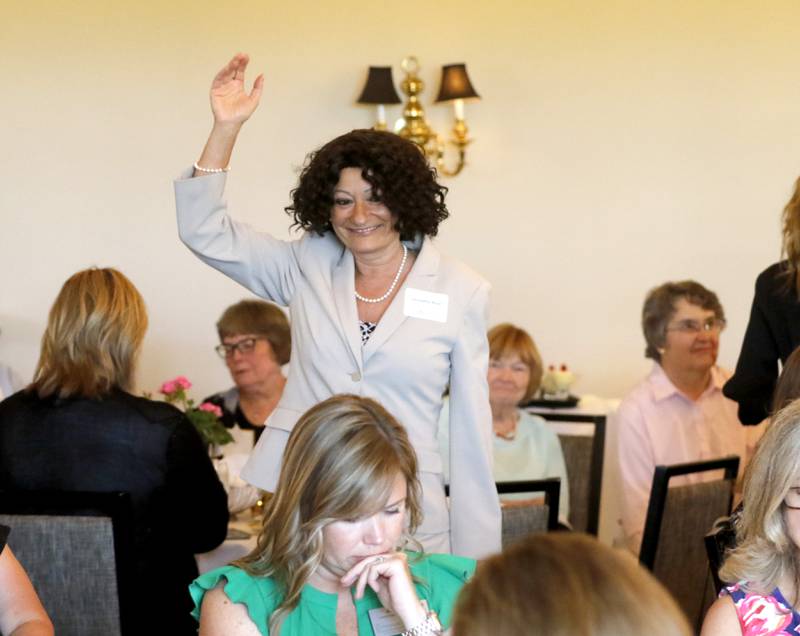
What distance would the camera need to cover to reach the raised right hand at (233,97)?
2.77 meters

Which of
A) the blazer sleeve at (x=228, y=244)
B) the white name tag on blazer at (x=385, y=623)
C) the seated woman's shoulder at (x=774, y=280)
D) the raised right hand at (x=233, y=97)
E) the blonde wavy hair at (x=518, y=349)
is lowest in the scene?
the white name tag on blazer at (x=385, y=623)

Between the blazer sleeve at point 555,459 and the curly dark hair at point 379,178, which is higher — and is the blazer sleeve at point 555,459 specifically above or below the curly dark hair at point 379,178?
below

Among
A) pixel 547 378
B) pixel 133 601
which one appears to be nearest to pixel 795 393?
pixel 133 601

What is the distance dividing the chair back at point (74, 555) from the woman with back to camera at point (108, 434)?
153 millimetres

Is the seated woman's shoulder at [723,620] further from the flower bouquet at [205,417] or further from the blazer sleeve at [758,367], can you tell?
the flower bouquet at [205,417]

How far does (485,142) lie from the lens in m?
6.16

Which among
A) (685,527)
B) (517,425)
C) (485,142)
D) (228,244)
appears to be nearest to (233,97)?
(228,244)

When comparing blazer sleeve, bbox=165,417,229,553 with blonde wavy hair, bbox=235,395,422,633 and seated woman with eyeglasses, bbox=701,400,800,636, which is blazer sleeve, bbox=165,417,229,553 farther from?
seated woman with eyeglasses, bbox=701,400,800,636

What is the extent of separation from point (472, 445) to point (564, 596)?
184 centimetres

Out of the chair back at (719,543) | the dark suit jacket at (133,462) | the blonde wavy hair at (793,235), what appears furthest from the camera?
the dark suit jacket at (133,462)

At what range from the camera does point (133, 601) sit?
9.73ft

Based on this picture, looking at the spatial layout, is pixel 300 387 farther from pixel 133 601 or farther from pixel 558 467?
pixel 558 467

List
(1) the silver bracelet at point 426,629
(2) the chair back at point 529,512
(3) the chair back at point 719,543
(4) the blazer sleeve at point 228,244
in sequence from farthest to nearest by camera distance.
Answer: (2) the chair back at point 529,512 → (4) the blazer sleeve at point 228,244 → (3) the chair back at point 719,543 → (1) the silver bracelet at point 426,629

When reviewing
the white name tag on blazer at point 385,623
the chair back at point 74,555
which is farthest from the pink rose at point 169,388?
the white name tag on blazer at point 385,623
